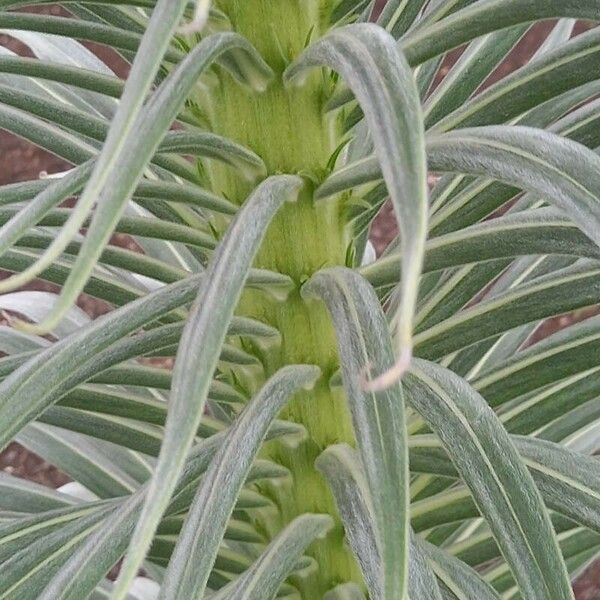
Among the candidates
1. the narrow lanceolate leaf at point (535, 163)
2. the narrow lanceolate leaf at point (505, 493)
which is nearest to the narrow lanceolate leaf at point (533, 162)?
the narrow lanceolate leaf at point (535, 163)

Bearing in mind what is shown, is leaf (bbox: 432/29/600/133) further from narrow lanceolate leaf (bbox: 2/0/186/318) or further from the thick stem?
narrow lanceolate leaf (bbox: 2/0/186/318)

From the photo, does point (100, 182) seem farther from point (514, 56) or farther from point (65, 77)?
point (514, 56)

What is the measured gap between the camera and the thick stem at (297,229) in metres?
0.46

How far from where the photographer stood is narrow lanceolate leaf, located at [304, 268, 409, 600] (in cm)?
31

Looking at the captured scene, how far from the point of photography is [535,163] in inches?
13.2

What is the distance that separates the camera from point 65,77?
0.47 meters

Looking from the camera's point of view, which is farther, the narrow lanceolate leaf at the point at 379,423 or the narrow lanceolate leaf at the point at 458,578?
the narrow lanceolate leaf at the point at 458,578

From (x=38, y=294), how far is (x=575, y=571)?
20.0 inches

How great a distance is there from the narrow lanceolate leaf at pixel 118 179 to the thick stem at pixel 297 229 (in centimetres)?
13

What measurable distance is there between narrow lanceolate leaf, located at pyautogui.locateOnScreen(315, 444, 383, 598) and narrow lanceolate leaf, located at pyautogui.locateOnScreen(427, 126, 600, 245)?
0.48 ft

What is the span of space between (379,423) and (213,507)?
83mm

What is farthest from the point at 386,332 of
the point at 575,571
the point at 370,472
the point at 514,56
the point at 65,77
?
the point at 514,56

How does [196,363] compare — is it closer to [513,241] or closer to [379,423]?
[379,423]

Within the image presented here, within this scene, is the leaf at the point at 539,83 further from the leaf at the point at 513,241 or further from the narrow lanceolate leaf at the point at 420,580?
the narrow lanceolate leaf at the point at 420,580
